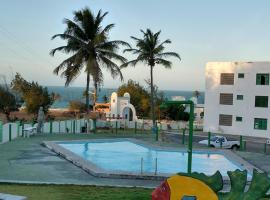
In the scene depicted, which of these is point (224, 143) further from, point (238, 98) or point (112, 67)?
point (238, 98)

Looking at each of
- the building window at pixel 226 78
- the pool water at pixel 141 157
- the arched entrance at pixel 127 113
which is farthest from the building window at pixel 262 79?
the pool water at pixel 141 157

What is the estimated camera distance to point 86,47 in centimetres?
3894

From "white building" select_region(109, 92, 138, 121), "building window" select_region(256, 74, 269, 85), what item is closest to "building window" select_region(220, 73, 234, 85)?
"building window" select_region(256, 74, 269, 85)

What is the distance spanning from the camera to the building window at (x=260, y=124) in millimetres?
52188

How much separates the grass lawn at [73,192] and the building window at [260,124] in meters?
39.3

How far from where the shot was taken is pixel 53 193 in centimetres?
1377

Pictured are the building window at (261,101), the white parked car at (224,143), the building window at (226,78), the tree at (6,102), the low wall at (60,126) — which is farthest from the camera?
the tree at (6,102)

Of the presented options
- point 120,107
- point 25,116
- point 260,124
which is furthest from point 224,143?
point 25,116

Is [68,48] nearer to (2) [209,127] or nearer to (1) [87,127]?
(1) [87,127]

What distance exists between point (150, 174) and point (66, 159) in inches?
211

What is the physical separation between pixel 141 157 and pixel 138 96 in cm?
5939

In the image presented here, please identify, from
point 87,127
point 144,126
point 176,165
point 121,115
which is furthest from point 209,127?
point 176,165

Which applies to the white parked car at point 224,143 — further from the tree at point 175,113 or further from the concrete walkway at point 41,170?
the tree at point 175,113

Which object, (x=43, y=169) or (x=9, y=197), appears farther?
(x=43, y=169)
